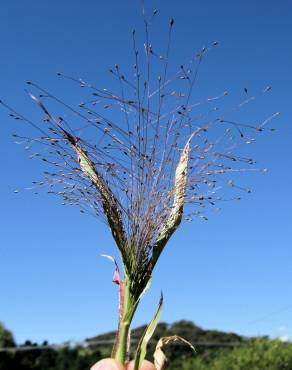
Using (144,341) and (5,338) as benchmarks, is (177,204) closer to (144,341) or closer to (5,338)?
(144,341)

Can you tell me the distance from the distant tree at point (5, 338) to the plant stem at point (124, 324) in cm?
711

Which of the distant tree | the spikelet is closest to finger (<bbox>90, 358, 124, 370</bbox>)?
the spikelet

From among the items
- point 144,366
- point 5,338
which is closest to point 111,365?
point 144,366

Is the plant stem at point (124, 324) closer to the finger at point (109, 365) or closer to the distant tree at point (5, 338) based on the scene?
the finger at point (109, 365)

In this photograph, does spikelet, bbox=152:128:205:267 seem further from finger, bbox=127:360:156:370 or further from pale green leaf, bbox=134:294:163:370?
finger, bbox=127:360:156:370

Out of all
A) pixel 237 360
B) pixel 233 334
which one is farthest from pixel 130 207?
pixel 233 334

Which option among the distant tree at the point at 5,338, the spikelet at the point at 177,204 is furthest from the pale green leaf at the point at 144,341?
the distant tree at the point at 5,338

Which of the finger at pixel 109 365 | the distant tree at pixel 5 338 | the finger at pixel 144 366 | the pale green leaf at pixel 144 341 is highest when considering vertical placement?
the distant tree at pixel 5 338

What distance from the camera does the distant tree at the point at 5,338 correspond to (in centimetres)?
871

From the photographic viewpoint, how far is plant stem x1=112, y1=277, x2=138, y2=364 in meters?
1.91

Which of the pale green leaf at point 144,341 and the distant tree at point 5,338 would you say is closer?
the pale green leaf at point 144,341

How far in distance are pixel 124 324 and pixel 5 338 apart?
724cm

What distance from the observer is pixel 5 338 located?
28.8 ft

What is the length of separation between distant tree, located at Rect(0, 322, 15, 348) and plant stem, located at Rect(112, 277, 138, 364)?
7.11 meters
